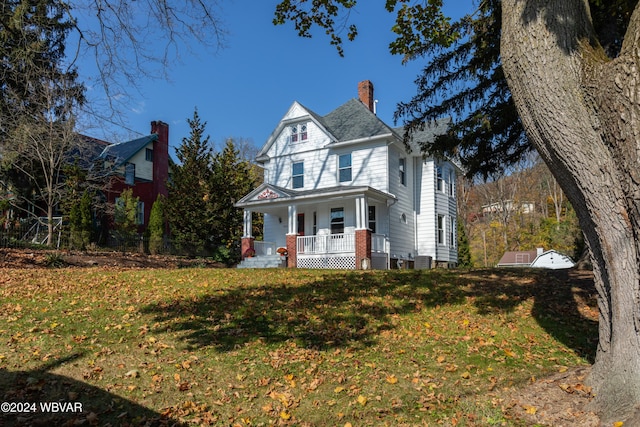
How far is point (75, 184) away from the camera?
23828 millimetres

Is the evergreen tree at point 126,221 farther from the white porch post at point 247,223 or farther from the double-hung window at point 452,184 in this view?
the double-hung window at point 452,184

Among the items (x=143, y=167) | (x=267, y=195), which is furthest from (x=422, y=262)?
(x=143, y=167)

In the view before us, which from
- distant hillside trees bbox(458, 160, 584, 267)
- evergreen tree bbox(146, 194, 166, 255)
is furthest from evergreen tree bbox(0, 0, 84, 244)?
distant hillside trees bbox(458, 160, 584, 267)

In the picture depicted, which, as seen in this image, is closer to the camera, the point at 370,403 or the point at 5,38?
the point at 370,403

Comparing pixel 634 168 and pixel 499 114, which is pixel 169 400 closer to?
pixel 634 168

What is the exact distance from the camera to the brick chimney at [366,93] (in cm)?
2478

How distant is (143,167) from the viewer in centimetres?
3216

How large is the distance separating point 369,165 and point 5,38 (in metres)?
15.5

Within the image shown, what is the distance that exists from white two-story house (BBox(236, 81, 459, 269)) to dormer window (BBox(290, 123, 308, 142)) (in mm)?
51

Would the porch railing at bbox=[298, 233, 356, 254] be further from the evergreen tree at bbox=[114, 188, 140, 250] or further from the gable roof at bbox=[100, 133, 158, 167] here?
the gable roof at bbox=[100, 133, 158, 167]

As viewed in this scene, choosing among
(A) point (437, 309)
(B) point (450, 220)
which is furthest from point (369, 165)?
(A) point (437, 309)

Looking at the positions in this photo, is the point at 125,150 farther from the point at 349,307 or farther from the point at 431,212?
the point at 349,307

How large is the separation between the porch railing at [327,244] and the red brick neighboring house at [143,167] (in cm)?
1492

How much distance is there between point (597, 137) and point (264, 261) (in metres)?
17.4
